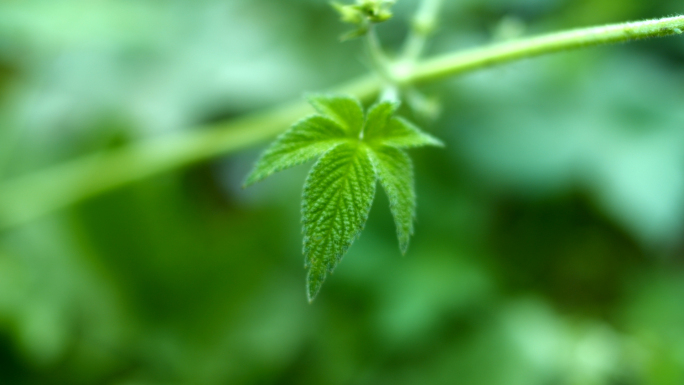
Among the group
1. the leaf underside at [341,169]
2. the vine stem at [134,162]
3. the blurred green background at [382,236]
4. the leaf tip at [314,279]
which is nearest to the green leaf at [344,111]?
the leaf underside at [341,169]

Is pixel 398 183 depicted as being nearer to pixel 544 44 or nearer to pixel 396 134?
pixel 396 134

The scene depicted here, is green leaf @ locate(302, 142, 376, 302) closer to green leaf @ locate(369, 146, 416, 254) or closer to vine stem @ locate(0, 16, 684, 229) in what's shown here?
green leaf @ locate(369, 146, 416, 254)

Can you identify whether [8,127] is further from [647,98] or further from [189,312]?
[647,98]

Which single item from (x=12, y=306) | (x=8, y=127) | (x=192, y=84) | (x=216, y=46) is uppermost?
(x=216, y=46)

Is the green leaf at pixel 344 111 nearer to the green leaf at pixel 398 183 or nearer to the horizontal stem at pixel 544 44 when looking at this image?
the green leaf at pixel 398 183

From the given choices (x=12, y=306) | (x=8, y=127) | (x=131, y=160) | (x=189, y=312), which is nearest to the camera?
(x=12, y=306)

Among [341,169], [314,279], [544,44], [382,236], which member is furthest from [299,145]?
[382,236]

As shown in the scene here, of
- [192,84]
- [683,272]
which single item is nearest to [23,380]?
[192,84]
